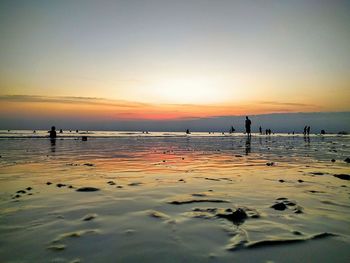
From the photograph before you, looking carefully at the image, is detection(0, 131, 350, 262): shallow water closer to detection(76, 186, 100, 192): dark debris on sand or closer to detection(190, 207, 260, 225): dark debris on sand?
detection(190, 207, 260, 225): dark debris on sand

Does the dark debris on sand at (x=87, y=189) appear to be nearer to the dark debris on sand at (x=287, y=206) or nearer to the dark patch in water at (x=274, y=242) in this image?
the dark debris on sand at (x=287, y=206)

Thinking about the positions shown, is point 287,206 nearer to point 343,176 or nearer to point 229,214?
point 229,214

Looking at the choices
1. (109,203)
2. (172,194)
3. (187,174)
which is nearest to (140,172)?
(187,174)

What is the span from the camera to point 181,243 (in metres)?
3.93

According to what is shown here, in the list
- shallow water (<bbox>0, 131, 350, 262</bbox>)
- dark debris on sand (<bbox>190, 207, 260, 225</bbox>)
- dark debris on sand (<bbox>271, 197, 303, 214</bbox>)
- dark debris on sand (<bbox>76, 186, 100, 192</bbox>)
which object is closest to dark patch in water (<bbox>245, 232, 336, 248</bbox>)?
shallow water (<bbox>0, 131, 350, 262</bbox>)

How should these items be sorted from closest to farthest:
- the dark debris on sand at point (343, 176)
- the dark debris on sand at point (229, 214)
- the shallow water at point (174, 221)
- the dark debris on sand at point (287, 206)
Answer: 1. the shallow water at point (174, 221)
2. the dark debris on sand at point (229, 214)
3. the dark debris on sand at point (287, 206)
4. the dark debris on sand at point (343, 176)

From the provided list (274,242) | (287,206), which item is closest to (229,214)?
(274,242)

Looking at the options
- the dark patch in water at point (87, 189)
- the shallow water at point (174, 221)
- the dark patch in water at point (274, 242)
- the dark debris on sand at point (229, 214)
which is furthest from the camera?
the dark patch in water at point (87, 189)

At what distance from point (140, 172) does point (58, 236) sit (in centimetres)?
663

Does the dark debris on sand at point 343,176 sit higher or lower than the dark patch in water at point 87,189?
lower

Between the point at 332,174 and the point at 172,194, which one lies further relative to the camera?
the point at 332,174

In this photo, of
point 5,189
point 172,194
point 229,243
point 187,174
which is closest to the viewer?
point 229,243

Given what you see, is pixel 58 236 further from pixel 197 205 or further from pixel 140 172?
pixel 140 172

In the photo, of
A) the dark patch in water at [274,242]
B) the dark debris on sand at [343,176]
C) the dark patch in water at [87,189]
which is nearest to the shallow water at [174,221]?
the dark patch in water at [274,242]
